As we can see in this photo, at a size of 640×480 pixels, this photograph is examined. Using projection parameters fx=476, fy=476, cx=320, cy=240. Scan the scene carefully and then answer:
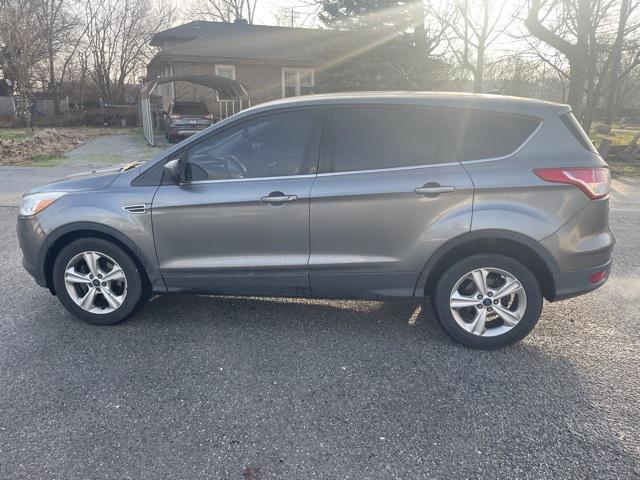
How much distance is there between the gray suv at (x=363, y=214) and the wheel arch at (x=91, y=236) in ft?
0.04

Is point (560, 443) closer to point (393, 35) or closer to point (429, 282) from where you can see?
point (429, 282)

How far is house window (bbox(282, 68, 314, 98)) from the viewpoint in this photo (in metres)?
25.1

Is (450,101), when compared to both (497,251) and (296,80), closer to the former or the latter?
(497,251)

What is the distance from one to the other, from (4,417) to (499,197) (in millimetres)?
3355

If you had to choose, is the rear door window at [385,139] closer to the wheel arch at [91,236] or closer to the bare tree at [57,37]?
the wheel arch at [91,236]

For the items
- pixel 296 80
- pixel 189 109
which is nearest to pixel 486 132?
pixel 189 109

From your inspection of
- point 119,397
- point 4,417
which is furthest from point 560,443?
point 4,417

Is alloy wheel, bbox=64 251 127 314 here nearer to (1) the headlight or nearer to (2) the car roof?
(1) the headlight

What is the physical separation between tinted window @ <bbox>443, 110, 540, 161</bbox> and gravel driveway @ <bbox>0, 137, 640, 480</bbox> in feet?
4.73

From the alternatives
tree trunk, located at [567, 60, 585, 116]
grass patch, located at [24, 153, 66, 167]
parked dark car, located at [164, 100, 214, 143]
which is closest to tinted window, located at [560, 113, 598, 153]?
grass patch, located at [24, 153, 66, 167]

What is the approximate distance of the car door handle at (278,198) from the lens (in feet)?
11.2

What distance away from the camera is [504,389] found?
3.03 metres

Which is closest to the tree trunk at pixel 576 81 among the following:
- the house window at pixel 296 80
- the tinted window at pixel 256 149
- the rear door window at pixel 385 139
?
the house window at pixel 296 80

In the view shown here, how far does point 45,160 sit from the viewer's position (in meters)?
14.8
